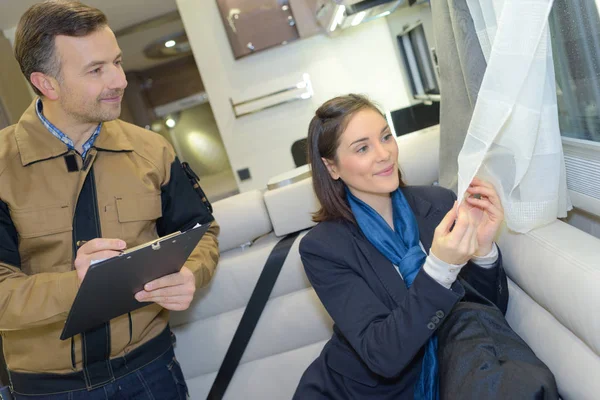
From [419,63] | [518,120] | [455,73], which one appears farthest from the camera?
[419,63]

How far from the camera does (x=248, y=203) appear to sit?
2096 mm

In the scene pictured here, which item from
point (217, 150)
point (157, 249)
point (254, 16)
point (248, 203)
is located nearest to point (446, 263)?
point (157, 249)

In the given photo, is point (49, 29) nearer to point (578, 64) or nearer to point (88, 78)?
point (88, 78)

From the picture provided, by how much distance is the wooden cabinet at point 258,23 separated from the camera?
3846 millimetres

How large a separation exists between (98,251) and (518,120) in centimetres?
92

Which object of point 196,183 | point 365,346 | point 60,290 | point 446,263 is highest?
point 196,183

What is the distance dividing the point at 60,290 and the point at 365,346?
721 millimetres

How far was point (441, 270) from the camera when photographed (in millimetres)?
1138

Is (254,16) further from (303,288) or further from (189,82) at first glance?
(303,288)

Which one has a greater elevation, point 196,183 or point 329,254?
point 196,183

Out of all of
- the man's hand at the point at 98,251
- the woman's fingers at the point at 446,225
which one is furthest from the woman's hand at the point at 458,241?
the man's hand at the point at 98,251

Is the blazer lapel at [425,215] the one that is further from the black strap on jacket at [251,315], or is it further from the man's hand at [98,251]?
the man's hand at [98,251]

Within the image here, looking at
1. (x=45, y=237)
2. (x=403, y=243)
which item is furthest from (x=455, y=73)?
(x=45, y=237)

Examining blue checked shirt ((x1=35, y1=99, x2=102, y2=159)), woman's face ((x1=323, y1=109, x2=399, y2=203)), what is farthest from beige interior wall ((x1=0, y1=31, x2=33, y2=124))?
woman's face ((x1=323, y1=109, x2=399, y2=203))
